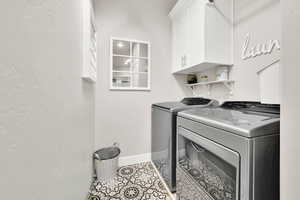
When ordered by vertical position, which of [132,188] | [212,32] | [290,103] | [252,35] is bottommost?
[132,188]

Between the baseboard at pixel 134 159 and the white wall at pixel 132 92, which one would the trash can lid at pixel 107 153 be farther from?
the baseboard at pixel 134 159

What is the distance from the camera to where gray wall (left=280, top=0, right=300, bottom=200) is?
39 cm

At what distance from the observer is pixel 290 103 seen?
16.2 inches

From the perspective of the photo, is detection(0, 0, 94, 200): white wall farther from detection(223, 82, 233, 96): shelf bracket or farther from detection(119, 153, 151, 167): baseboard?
detection(223, 82, 233, 96): shelf bracket

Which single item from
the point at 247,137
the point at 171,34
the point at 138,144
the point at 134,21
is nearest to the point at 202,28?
the point at 171,34

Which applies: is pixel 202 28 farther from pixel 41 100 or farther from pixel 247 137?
pixel 41 100

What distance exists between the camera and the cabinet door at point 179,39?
1.90 meters

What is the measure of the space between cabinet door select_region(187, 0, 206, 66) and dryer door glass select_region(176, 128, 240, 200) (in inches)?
39.3

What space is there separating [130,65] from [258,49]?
5.37ft

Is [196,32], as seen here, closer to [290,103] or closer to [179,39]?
[179,39]

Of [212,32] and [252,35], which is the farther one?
[212,32]

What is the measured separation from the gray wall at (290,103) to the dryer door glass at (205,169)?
0.20 meters

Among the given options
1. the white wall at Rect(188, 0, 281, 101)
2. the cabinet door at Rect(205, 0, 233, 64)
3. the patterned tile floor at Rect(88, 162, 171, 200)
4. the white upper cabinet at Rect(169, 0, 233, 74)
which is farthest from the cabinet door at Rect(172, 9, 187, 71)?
the patterned tile floor at Rect(88, 162, 171, 200)

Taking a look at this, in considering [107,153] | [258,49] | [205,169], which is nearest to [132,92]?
[107,153]
